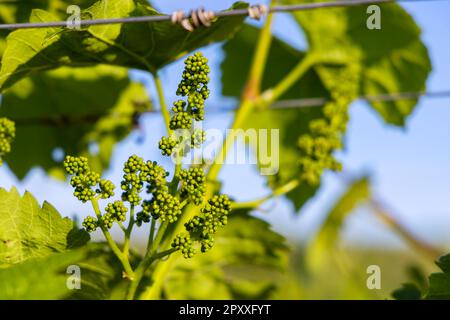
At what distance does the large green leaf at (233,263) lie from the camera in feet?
5.45

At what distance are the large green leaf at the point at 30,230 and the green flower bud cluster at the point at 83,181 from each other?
96 mm

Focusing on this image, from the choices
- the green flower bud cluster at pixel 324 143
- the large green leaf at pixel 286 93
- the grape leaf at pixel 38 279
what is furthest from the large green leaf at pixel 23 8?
the grape leaf at pixel 38 279

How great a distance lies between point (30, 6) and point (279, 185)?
88cm

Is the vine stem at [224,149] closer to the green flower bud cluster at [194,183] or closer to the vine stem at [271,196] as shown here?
the vine stem at [271,196]

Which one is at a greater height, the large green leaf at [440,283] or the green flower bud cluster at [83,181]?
the green flower bud cluster at [83,181]

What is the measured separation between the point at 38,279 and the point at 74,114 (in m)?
1.46

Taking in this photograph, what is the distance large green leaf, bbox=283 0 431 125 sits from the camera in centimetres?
213

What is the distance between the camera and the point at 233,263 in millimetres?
1835

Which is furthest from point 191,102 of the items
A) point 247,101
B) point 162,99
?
point 247,101

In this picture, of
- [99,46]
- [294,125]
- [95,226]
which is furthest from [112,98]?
[95,226]

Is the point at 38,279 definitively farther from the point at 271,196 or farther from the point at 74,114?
the point at 74,114

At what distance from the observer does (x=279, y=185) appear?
1.60m
